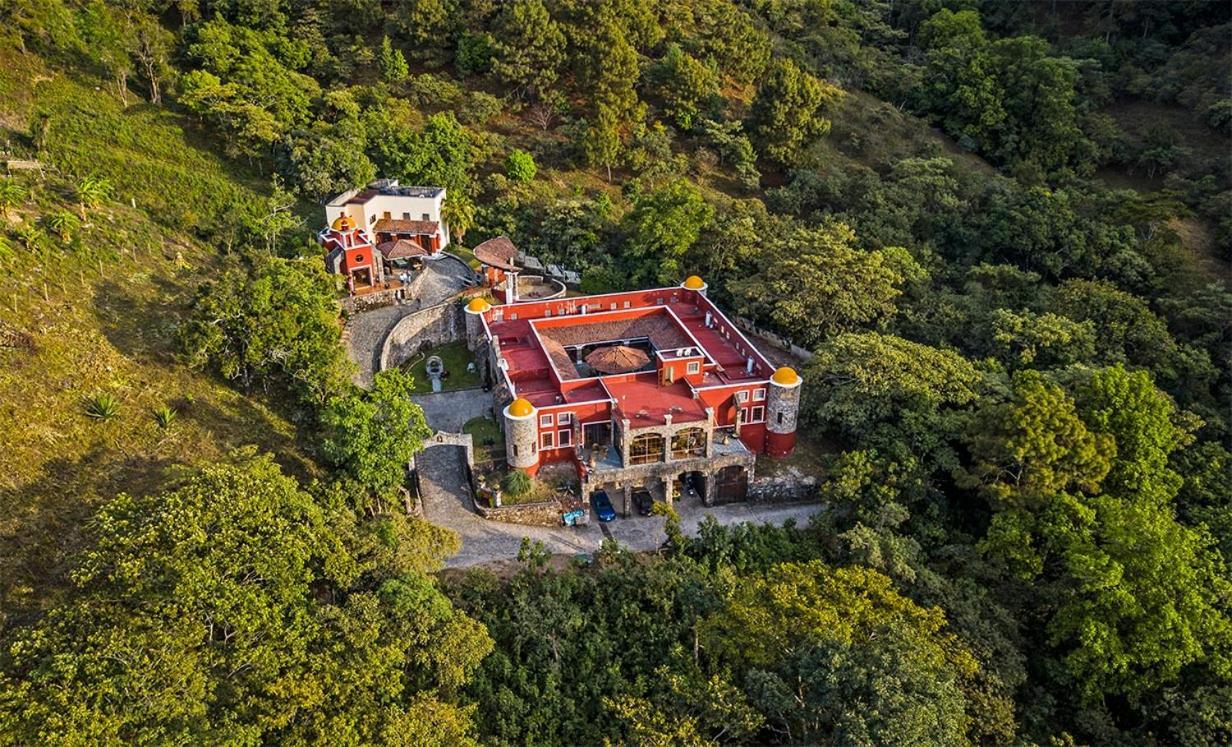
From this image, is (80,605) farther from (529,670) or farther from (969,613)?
(969,613)

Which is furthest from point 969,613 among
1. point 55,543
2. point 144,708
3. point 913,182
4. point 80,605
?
point 913,182

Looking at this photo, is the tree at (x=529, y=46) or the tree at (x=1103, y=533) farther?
the tree at (x=529, y=46)

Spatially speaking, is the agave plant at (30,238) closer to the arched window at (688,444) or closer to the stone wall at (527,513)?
the stone wall at (527,513)

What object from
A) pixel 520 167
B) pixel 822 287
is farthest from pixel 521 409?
pixel 520 167

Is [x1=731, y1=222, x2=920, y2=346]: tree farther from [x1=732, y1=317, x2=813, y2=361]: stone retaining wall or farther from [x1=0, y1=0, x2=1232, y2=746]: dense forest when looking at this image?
[x1=732, y1=317, x2=813, y2=361]: stone retaining wall

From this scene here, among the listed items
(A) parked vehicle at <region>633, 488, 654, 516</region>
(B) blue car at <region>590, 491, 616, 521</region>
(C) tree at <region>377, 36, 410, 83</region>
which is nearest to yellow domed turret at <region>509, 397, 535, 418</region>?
(B) blue car at <region>590, 491, 616, 521</region>

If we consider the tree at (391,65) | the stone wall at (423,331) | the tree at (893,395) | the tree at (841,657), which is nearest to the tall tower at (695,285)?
the tree at (893,395)
